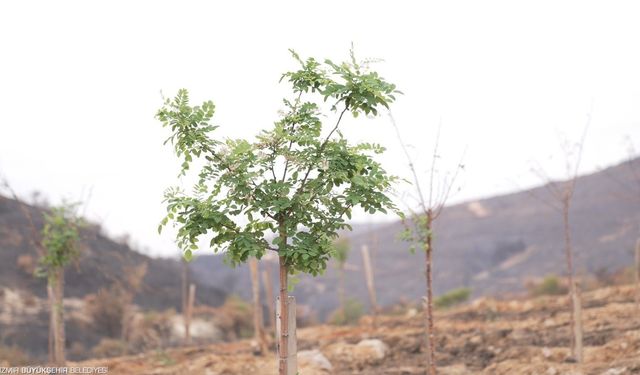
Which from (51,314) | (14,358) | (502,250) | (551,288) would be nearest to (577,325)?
(51,314)

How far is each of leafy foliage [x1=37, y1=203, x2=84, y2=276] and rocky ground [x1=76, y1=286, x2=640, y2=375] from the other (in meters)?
3.52

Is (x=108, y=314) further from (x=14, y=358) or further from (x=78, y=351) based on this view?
(x=14, y=358)

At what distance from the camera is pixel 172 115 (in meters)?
5.38

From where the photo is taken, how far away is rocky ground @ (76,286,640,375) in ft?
34.4

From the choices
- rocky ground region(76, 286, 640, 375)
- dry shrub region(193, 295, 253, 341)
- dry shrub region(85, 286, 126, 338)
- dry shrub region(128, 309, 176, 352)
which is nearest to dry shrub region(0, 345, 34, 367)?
rocky ground region(76, 286, 640, 375)

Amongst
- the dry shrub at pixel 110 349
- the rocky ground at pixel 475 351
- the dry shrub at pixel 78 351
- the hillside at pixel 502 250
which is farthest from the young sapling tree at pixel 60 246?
the hillside at pixel 502 250

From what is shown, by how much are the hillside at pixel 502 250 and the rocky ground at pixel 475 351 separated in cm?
2427

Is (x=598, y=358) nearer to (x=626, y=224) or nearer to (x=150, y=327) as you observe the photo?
(x=150, y=327)

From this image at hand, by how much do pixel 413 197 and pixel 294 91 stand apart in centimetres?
274

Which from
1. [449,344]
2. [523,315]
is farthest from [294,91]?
[523,315]

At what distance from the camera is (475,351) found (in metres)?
12.9

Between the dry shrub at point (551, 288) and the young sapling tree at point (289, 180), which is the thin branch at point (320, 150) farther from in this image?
the dry shrub at point (551, 288)

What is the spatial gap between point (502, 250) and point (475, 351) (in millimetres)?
38498

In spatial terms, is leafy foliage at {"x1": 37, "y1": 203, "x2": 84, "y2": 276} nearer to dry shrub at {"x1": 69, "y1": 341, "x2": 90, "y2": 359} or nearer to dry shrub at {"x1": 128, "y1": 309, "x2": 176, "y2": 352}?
dry shrub at {"x1": 69, "y1": 341, "x2": 90, "y2": 359}
